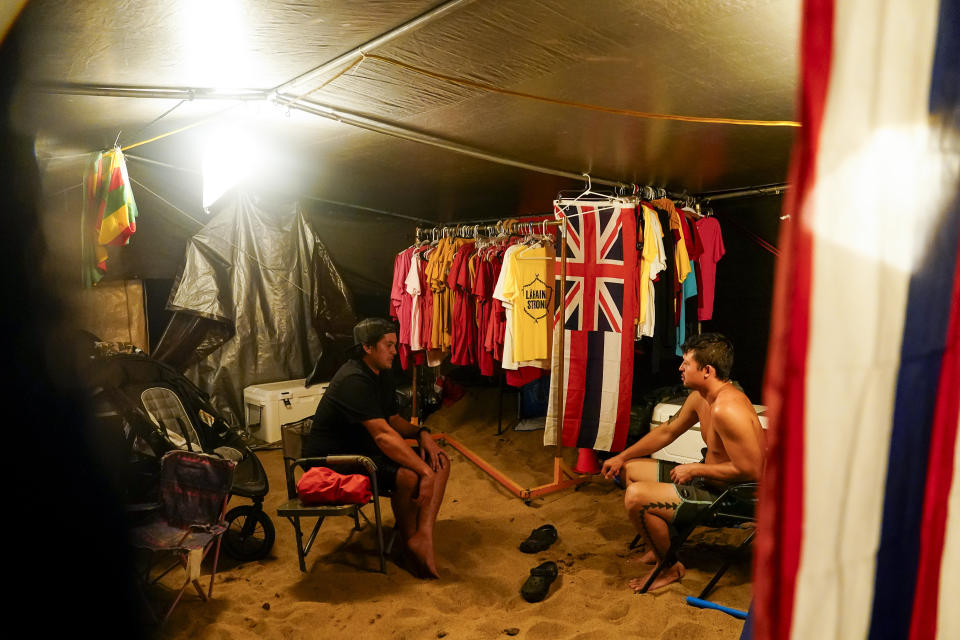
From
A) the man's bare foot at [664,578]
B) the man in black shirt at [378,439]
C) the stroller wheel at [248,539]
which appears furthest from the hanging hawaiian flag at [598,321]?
the stroller wheel at [248,539]

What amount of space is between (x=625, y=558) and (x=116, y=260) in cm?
472

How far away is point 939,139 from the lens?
31.0 inches

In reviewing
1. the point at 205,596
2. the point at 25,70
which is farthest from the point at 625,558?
the point at 25,70

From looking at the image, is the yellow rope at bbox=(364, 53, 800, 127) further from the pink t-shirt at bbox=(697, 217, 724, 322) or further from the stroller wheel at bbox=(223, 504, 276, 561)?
the stroller wheel at bbox=(223, 504, 276, 561)

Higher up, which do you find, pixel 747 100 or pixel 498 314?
pixel 747 100

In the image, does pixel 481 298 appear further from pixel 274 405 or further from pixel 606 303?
pixel 274 405

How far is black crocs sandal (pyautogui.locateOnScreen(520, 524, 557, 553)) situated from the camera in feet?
12.2

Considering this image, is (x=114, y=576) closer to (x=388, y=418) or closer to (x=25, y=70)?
(x=25, y=70)

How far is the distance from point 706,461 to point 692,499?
0.31 m

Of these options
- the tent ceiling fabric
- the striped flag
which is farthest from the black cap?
the striped flag

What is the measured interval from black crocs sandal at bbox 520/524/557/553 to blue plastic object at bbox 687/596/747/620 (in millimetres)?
985

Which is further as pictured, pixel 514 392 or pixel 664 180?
pixel 514 392

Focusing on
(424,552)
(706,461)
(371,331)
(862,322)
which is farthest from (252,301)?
(862,322)

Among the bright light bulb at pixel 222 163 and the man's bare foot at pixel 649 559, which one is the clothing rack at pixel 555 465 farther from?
the bright light bulb at pixel 222 163
